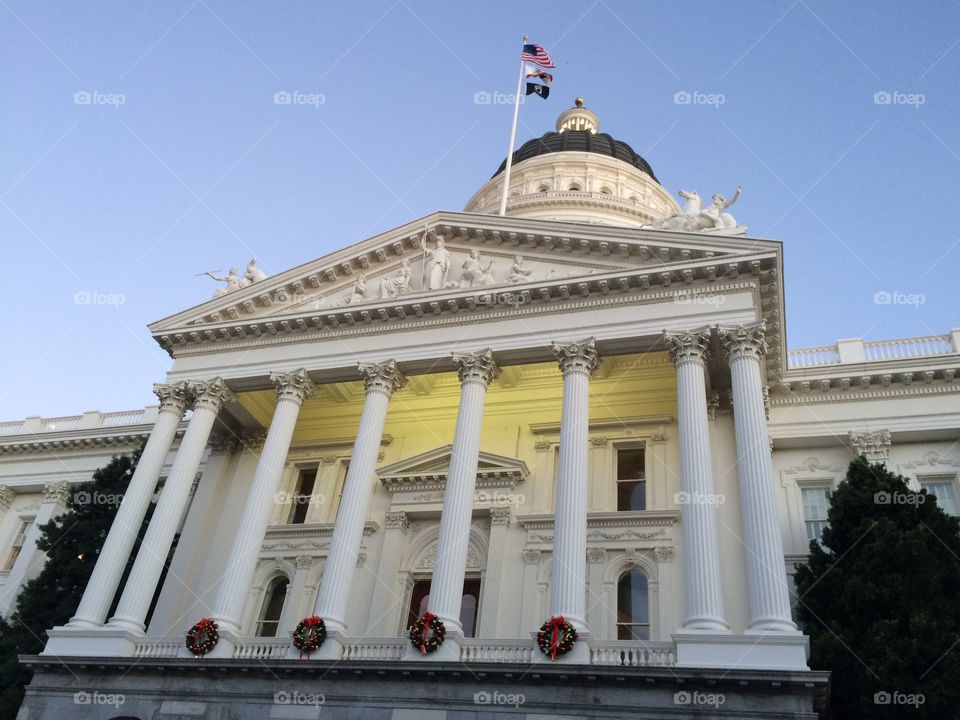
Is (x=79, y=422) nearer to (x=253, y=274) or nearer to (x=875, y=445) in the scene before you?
(x=253, y=274)

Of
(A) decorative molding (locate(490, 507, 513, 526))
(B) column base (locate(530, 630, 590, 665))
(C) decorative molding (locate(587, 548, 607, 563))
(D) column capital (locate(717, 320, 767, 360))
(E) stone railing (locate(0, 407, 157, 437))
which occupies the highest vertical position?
(E) stone railing (locate(0, 407, 157, 437))

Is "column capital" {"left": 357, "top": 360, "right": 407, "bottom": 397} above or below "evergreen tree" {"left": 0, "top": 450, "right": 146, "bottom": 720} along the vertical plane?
above

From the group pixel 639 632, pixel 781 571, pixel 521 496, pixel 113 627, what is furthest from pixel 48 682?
pixel 781 571

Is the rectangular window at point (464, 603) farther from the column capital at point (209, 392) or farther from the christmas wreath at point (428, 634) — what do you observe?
the column capital at point (209, 392)

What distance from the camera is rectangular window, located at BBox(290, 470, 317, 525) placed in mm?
→ 28016

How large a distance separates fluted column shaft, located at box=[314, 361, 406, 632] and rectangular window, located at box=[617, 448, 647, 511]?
23.4 ft

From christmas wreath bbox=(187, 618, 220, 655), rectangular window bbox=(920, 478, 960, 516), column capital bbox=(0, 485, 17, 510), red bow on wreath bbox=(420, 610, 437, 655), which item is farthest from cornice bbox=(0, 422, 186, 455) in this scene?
rectangular window bbox=(920, 478, 960, 516)

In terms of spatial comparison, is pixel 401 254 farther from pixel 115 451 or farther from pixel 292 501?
pixel 115 451

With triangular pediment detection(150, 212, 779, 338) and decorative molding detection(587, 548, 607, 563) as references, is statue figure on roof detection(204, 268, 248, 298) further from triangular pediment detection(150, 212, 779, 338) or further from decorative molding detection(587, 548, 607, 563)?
decorative molding detection(587, 548, 607, 563)

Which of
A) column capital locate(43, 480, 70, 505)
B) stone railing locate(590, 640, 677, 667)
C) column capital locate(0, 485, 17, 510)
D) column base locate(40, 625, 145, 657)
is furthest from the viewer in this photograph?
column capital locate(0, 485, 17, 510)

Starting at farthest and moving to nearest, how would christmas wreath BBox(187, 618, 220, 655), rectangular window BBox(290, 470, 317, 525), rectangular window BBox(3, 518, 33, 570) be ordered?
rectangular window BBox(3, 518, 33, 570)
rectangular window BBox(290, 470, 317, 525)
christmas wreath BBox(187, 618, 220, 655)

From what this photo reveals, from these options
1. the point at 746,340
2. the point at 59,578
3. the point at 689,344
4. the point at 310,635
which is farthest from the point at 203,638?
the point at 746,340

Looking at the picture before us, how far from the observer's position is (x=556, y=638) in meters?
17.2

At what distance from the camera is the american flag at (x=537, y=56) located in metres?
32.5
